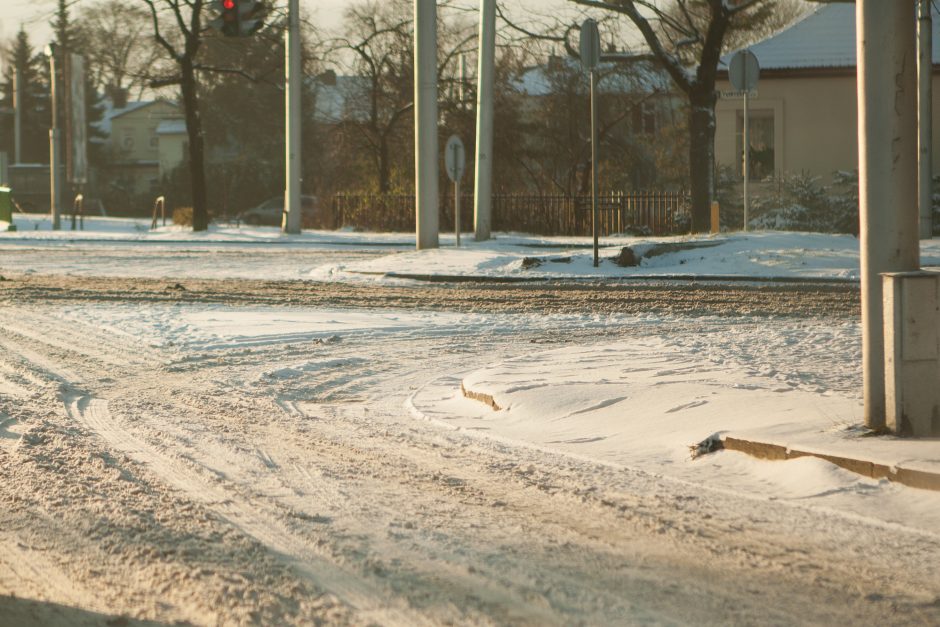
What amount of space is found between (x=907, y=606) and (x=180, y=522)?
275cm

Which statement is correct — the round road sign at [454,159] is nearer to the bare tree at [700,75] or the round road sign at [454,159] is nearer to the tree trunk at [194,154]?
the bare tree at [700,75]

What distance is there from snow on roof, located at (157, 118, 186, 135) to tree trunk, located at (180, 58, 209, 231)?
5651 cm

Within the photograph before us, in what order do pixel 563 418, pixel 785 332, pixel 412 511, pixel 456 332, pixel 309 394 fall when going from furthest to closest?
pixel 456 332 → pixel 785 332 → pixel 309 394 → pixel 563 418 → pixel 412 511

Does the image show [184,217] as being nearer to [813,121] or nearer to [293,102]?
[293,102]

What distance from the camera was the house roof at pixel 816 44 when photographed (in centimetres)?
3453

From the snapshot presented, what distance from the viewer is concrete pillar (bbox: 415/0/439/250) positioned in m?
24.2

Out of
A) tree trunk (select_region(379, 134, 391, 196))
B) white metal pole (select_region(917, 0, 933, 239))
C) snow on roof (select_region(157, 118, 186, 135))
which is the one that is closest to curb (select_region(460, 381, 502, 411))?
white metal pole (select_region(917, 0, 933, 239))

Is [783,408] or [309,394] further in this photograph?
[309,394]

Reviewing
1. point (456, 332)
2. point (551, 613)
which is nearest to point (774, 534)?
point (551, 613)

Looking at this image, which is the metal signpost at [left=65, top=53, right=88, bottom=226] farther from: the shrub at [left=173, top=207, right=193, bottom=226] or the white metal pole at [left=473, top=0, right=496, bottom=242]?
the white metal pole at [left=473, top=0, right=496, bottom=242]

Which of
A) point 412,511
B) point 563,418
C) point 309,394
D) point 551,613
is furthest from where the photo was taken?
point 309,394

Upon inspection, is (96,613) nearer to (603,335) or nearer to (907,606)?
(907,606)

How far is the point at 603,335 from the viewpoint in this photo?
12.1m

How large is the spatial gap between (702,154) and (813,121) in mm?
6534
